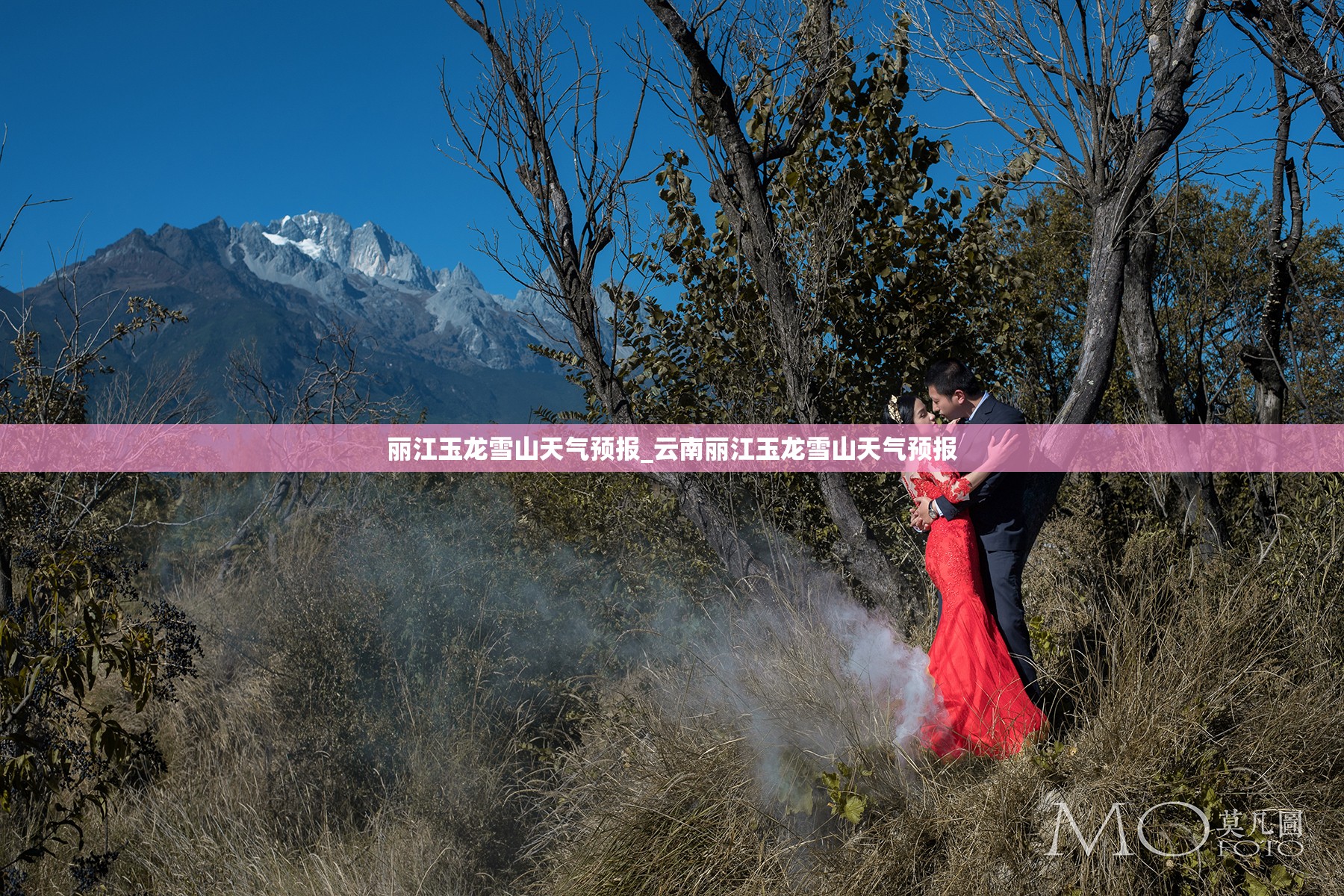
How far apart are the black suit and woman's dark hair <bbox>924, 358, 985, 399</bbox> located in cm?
12

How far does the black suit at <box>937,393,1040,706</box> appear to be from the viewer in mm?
3734

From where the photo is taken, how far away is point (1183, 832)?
2.95 m

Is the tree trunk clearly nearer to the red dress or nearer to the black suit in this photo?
the black suit

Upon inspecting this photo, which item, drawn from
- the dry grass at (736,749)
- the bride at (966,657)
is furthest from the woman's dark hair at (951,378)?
the dry grass at (736,749)

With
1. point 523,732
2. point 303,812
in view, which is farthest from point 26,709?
point 523,732

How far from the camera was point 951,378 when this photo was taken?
3854mm

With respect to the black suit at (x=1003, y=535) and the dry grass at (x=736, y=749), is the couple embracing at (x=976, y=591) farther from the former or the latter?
the dry grass at (x=736, y=749)

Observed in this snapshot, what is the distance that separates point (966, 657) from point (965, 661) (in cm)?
2

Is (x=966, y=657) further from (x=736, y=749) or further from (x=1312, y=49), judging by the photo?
(x=1312, y=49)

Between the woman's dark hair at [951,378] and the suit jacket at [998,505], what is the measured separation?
4.8 inches

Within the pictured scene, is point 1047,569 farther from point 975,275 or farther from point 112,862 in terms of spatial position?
point 112,862

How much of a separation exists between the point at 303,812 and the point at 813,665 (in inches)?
129

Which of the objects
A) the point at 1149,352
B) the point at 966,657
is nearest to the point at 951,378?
the point at 966,657

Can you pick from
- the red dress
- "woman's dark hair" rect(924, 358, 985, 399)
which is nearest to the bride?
the red dress
